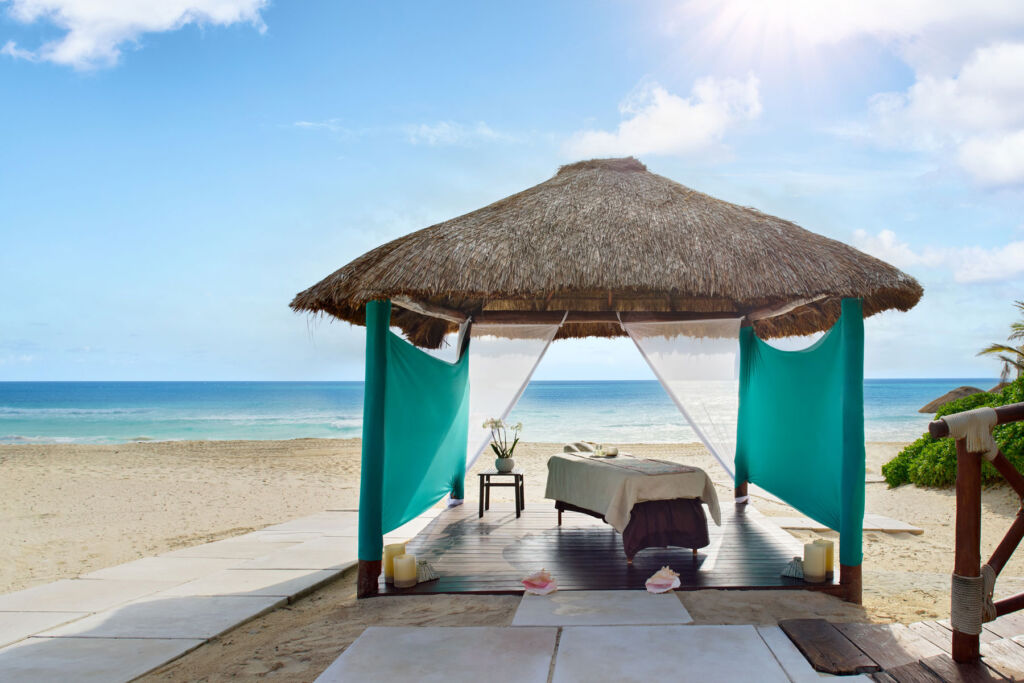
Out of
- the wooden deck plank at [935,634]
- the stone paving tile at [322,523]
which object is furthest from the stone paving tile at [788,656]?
the stone paving tile at [322,523]

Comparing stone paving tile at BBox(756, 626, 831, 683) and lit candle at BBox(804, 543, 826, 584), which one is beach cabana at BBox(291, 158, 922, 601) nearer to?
lit candle at BBox(804, 543, 826, 584)

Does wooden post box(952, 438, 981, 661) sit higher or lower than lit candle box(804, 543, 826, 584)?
higher

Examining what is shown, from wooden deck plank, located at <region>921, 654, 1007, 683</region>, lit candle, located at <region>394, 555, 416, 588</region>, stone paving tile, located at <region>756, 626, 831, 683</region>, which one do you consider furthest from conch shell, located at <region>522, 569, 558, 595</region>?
wooden deck plank, located at <region>921, 654, 1007, 683</region>

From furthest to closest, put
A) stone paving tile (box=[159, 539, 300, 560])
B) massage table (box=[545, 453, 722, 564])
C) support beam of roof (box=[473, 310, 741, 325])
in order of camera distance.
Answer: support beam of roof (box=[473, 310, 741, 325]), stone paving tile (box=[159, 539, 300, 560]), massage table (box=[545, 453, 722, 564])

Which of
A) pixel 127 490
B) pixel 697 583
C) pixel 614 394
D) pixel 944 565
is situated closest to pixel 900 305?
pixel 944 565

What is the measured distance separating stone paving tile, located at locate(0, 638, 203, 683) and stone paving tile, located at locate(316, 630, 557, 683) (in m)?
0.76

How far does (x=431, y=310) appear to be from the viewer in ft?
15.8

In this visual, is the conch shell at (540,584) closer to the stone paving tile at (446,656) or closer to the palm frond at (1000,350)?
the stone paving tile at (446,656)

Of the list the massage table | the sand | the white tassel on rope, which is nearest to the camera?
the white tassel on rope

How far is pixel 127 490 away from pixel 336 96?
549 centimetres

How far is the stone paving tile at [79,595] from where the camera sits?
3.37m

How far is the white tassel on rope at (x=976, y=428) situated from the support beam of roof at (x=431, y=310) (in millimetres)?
2679

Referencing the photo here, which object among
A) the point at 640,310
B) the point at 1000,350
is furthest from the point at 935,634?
the point at 1000,350

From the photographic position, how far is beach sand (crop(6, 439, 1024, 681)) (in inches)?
119
